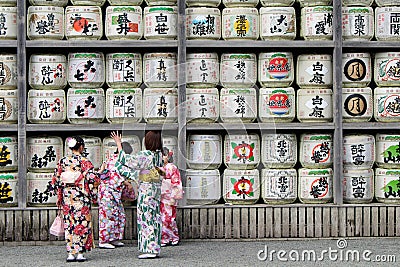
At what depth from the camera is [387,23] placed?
10.6 metres

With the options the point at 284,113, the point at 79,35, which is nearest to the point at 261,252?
the point at 284,113

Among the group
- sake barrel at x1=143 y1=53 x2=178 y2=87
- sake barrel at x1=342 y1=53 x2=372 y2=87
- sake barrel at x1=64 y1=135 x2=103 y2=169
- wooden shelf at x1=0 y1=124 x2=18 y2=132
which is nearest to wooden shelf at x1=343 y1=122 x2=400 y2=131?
sake barrel at x1=342 y1=53 x2=372 y2=87

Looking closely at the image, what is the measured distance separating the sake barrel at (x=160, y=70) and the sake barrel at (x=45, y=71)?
0.95m

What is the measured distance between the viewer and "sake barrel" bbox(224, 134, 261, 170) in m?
10.5

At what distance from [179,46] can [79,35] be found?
1.09m

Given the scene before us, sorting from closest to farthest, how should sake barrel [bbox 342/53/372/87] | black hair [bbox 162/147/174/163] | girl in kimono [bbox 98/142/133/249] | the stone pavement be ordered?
the stone pavement
girl in kimono [bbox 98/142/133/249]
black hair [bbox 162/147/174/163]
sake barrel [bbox 342/53/372/87]

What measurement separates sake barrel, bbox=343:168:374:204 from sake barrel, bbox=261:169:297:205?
0.61 metres

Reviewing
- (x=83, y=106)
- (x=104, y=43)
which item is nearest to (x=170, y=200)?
(x=83, y=106)

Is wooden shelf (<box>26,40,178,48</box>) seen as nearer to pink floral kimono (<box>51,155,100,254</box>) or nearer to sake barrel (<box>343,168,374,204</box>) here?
pink floral kimono (<box>51,155,100,254</box>)

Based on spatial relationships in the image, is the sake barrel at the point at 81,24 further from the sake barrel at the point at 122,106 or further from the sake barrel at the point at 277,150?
the sake barrel at the point at 277,150

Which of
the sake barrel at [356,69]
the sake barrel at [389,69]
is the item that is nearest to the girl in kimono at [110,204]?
the sake barrel at [356,69]

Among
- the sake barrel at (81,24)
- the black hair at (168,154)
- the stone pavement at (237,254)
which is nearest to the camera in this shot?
the stone pavement at (237,254)

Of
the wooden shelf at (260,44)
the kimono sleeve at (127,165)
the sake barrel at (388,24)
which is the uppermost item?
the sake barrel at (388,24)

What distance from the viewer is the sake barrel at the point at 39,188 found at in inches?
407
